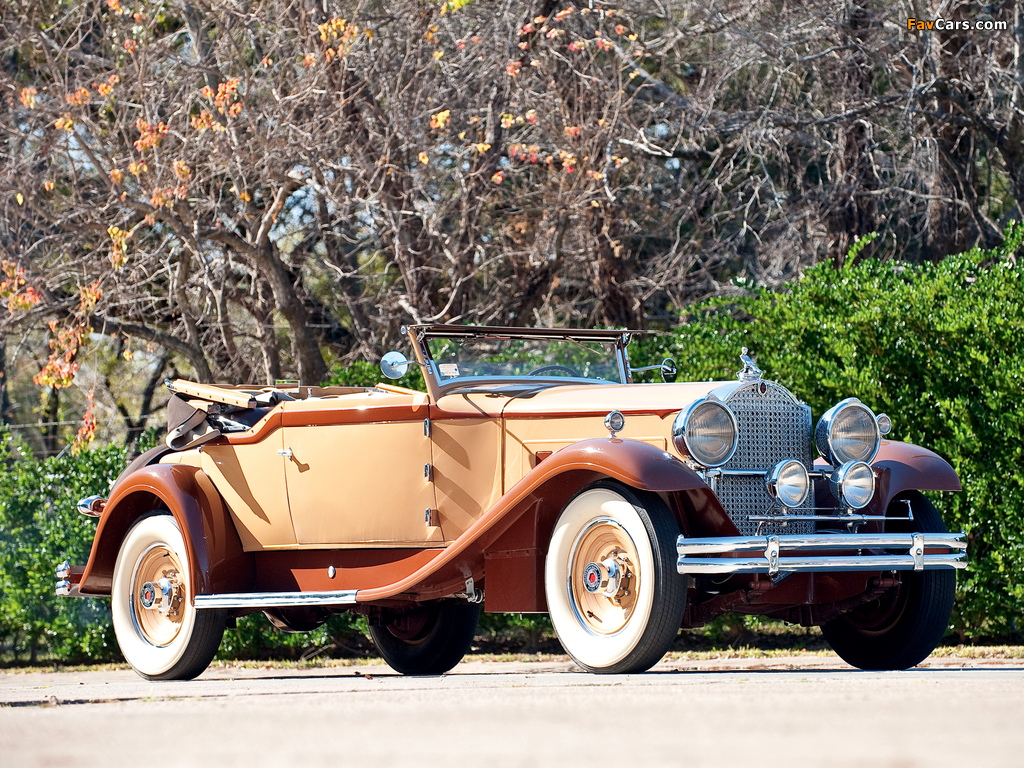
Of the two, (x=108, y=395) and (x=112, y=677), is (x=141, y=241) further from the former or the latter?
(x=112, y=677)

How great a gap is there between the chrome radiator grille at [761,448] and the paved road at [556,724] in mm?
803

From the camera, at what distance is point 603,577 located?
5488mm

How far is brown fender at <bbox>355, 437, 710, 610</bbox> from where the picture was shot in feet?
17.2

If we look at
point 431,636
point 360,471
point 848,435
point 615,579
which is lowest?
point 431,636

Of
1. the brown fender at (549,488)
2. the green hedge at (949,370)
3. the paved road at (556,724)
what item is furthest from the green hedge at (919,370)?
the brown fender at (549,488)

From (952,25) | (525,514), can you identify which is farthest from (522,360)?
(952,25)

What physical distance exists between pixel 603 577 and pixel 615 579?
6cm

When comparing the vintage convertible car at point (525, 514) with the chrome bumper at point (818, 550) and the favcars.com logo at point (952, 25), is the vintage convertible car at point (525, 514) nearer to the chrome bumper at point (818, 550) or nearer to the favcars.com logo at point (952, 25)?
the chrome bumper at point (818, 550)

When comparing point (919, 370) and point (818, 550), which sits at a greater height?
point (919, 370)

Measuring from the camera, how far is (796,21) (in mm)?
11117

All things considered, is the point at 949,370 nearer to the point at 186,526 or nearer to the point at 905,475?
the point at 905,475

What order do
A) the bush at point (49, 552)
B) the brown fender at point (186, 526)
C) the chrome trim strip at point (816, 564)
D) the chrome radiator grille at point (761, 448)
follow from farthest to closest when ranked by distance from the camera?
the bush at point (49, 552)
the brown fender at point (186, 526)
the chrome radiator grille at point (761, 448)
the chrome trim strip at point (816, 564)

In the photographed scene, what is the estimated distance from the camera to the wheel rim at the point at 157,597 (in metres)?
7.09

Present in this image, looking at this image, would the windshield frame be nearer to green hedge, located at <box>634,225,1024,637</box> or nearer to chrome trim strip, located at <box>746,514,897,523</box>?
chrome trim strip, located at <box>746,514,897,523</box>
